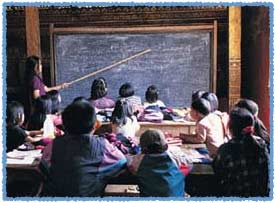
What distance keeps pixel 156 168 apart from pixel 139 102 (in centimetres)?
219

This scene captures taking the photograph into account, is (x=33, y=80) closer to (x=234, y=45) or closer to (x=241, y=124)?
(x=234, y=45)

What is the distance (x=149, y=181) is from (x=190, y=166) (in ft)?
0.88

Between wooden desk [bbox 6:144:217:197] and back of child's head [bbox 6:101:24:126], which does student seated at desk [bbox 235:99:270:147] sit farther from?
back of child's head [bbox 6:101:24:126]

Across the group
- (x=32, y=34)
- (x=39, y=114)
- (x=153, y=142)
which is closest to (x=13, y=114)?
(x=39, y=114)

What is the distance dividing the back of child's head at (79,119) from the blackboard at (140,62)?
316cm

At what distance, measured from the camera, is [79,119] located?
8.59 ft

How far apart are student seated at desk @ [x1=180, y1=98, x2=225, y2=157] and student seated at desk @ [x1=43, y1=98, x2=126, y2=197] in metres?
0.84

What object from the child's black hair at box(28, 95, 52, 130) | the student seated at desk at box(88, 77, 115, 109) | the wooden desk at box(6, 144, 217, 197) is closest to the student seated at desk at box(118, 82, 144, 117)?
the student seated at desk at box(88, 77, 115, 109)

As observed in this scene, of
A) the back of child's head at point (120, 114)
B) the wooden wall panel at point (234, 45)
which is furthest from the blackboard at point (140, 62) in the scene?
the back of child's head at point (120, 114)

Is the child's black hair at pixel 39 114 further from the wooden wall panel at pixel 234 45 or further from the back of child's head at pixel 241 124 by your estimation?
the wooden wall panel at pixel 234 45

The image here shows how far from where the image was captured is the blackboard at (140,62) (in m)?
5.78

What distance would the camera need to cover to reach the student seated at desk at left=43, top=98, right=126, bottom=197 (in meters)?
2.60

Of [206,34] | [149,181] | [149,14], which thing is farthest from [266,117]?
[149,181]

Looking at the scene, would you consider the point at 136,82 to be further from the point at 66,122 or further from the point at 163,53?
the point at 66,122
